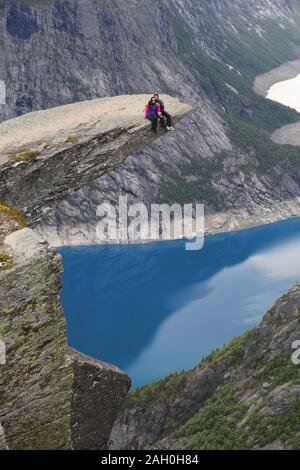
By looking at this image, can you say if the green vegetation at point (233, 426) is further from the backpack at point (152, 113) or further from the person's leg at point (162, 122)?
the backpack at point (152, 113)

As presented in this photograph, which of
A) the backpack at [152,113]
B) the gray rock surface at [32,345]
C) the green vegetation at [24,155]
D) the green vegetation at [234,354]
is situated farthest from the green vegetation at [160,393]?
the gray rock surface at [32,345]

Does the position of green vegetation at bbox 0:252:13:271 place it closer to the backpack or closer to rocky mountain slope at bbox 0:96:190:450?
rocky mountain slope at bbox 0:96:190:450

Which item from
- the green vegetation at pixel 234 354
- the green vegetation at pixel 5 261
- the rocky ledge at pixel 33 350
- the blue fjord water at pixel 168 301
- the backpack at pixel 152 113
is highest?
the backpack at pixel 152 113

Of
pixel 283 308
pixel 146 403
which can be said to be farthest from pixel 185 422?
pixel 283 308

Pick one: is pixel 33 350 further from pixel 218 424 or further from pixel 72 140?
pixel 218 424

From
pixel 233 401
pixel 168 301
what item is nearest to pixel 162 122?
pixel 233 401
